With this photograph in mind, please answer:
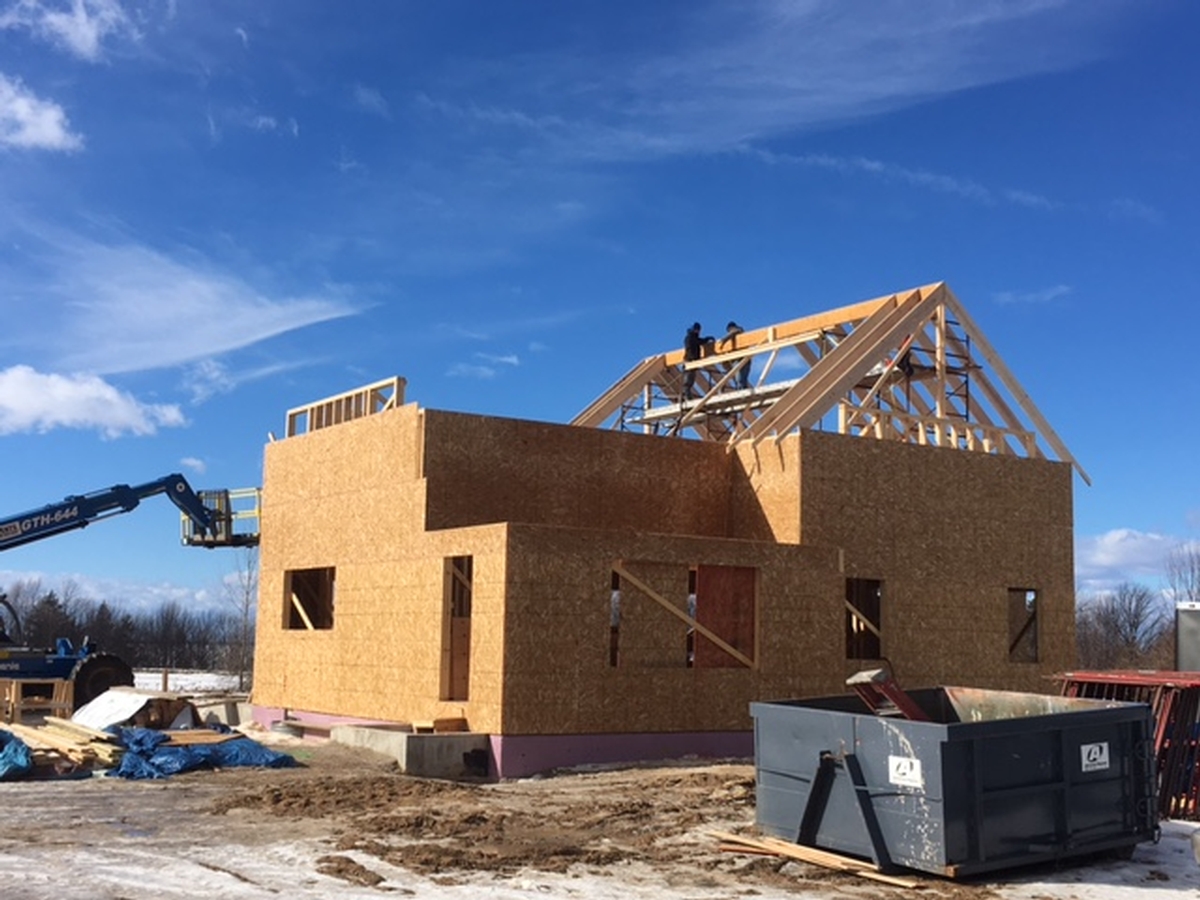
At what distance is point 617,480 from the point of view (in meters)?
19.0

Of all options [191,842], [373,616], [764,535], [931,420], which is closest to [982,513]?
[931,420]

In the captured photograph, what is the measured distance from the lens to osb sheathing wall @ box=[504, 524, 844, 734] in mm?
15328

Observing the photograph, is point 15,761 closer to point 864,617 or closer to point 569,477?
point 569,477

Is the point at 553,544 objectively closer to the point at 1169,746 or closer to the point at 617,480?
the point at 617,480

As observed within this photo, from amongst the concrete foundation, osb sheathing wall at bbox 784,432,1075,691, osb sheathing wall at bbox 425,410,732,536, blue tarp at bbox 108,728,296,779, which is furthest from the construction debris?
blue tarp at bbox 108,728,296,779

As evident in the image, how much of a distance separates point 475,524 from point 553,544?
2467 millimetres

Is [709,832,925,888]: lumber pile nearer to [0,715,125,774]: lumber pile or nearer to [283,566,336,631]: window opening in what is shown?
[0,715,125,774]: lumber pile

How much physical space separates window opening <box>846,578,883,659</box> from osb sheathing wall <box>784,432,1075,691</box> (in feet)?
2.05

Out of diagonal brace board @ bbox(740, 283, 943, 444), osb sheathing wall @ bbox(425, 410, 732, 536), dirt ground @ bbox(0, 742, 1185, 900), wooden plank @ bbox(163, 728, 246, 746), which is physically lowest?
dirt ground @ bbox(0, 742, 1185, 900)

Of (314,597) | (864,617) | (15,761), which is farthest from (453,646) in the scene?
(864,617)

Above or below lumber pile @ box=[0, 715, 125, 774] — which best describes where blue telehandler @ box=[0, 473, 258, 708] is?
above

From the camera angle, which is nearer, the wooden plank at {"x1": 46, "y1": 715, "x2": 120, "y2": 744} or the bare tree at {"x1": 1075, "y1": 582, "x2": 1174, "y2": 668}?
the wooden plank at {"x1": 46, "y1": 715, "x2": 120, "y2": 744}

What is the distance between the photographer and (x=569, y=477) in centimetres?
1859

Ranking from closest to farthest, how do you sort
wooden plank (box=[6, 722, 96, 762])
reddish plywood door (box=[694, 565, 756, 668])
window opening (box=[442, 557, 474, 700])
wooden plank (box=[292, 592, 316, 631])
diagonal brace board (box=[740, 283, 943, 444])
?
wooden plank (box=[6, 722, 96, 762]) < window opening (box=[442, 557, 474, 700]) < reddish plywood door (box=[694, 565, 756, 668]) < diagonal brace board (box=[740, 283, 943, 444]) < wooden plank (box=[292, 592, 316, 631])
